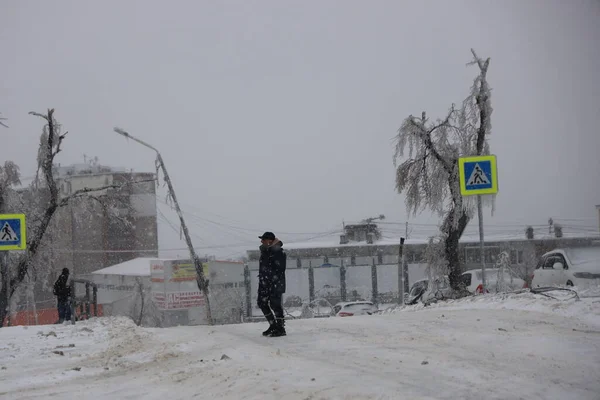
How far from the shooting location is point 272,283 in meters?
9.30

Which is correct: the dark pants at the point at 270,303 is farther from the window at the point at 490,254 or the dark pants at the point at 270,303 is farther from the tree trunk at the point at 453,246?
the window at the point at 490,254

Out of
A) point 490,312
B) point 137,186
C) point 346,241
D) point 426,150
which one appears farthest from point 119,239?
point 490,312

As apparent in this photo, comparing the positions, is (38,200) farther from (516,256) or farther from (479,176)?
(516,256)

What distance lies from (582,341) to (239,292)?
1829 inches

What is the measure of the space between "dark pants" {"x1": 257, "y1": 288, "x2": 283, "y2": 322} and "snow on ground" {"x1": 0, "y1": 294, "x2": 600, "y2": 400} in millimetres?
377

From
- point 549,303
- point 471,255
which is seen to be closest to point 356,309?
point 549,303

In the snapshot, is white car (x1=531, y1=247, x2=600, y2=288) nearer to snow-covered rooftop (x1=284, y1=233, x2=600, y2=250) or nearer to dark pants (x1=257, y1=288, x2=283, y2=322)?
dark pants (x1=257, y1=288, x2=283, y2=322)

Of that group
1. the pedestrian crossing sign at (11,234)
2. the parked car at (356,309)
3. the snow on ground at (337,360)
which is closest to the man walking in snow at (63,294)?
the pedestrian crossing sign at (11,234)

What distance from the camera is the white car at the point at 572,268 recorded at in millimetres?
15273

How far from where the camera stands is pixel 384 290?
47.3 meters

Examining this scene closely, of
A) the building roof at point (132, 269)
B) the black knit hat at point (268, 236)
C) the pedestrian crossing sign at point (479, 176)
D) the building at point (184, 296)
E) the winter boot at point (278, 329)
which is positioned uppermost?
the pedestrian crossing sign at point (479, 176)

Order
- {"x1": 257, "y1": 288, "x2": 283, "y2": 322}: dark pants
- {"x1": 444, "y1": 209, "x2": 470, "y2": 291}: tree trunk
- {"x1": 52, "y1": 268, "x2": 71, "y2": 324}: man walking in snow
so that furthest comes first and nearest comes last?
{"x1": 444, "y1": 209, "x2": 470, "y2": 291}: tree trunk, {"x1": 52, "y1": 268, "x2": 71, "y2": 324}: man walking in snow, {"x1": 257, "y1": 288, "x2": 283, "y2": 322}: dark pants

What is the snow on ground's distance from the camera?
18.1 feet

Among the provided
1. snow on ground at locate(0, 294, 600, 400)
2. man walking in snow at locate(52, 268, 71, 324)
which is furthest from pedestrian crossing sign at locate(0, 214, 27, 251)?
snow on ground at locate(0, 294, 600, 400)
